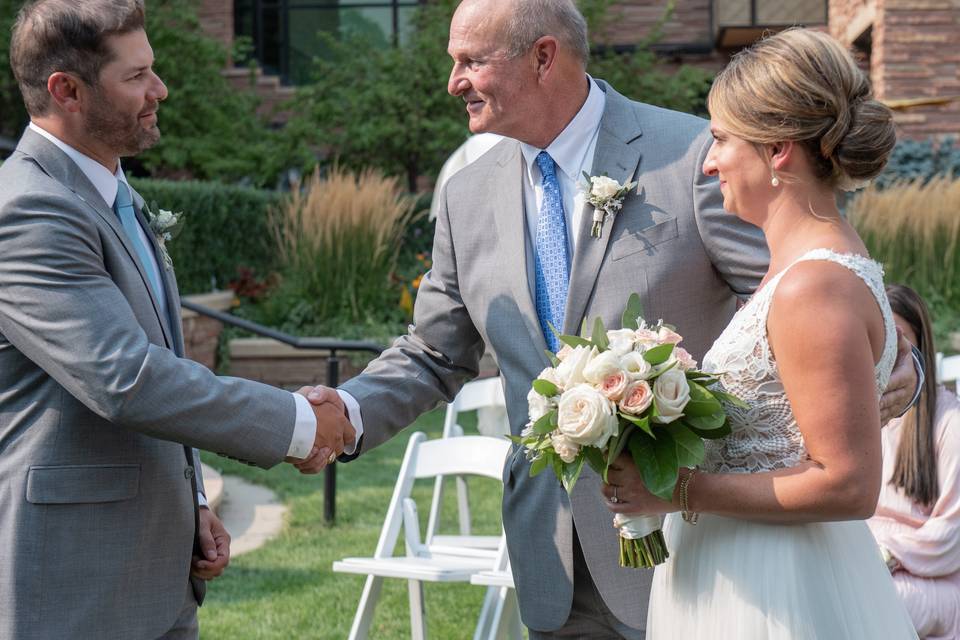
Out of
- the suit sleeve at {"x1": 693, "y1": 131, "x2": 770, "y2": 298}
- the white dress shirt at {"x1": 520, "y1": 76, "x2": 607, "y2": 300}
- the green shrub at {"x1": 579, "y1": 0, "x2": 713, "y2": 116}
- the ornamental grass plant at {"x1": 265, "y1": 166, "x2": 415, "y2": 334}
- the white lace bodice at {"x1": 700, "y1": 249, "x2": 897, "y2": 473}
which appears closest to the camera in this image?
the white lace bodice at {"x1": 700, "y1": 249, "x2": 897, "y2": 473}

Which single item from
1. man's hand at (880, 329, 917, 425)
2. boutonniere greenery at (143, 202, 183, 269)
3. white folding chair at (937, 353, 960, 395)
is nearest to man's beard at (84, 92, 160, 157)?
boutonniere greenery at (143, 202, 183, 269)

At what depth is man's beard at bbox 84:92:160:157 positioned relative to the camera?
3.07m

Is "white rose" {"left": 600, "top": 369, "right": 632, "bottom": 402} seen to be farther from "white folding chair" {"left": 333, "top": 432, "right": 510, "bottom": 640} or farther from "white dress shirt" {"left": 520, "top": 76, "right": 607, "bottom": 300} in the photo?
"white folding chair" {"left": 333, "top": 432, "right": 510, "bottom": 640}

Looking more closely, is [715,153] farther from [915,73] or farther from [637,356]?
[915,73]

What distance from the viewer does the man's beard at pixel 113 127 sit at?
3068 millimetres

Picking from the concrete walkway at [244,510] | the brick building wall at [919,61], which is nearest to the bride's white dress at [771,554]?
the concrete walkway at [244,510]

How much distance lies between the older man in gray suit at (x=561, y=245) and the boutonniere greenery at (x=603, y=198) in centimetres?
2

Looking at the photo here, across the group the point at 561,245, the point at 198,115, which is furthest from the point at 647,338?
the point at 198,115

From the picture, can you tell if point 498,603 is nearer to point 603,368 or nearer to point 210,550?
point 210,550

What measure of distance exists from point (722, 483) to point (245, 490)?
683 cm

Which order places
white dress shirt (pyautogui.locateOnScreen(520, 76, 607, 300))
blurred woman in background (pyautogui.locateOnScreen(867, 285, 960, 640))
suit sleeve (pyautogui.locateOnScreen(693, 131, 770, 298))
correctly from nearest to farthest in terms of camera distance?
suit sleeve (pyautogui.locateOnScreen(693, 131, 770, 298)) < white dress shirt (pyautogui.locateOnScreen(520, 76, 607, 300)) < blurred woman in background (pyautogui.locateOnScreen(867, 285, 960, 640))

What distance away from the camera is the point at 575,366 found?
248 cm

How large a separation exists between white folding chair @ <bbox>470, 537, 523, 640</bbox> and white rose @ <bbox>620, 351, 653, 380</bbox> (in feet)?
7.54

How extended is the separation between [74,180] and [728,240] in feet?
5.48
